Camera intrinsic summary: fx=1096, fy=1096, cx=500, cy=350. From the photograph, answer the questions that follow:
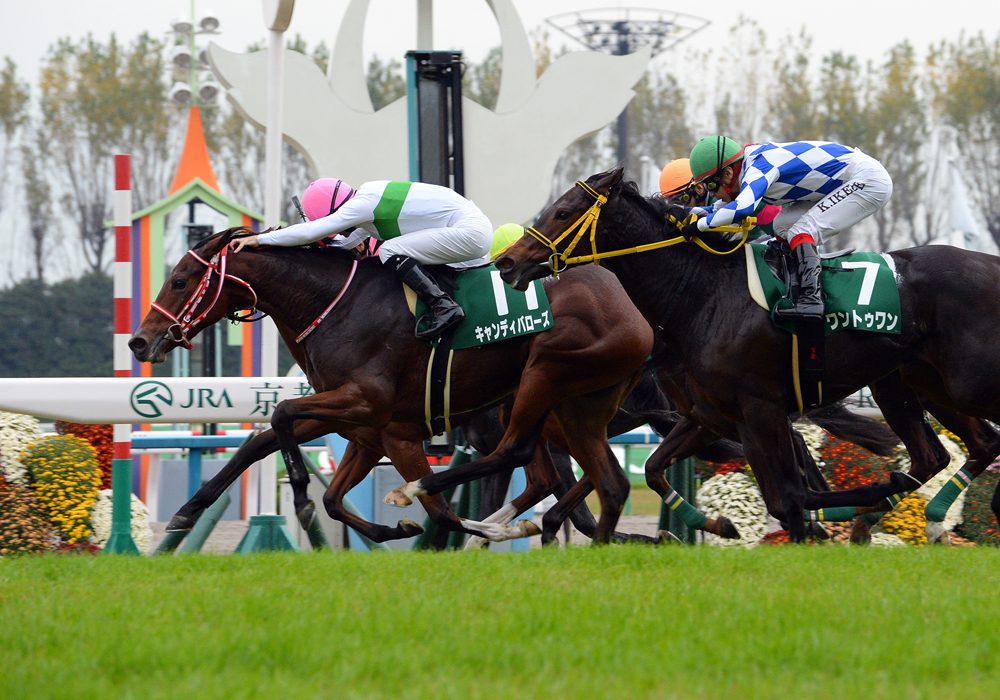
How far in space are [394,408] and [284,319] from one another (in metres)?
0.73

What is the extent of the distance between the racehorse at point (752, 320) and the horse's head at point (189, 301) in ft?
4.66

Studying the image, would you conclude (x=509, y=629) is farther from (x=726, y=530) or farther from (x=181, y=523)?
(x=726, y=530)

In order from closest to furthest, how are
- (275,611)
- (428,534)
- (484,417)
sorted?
(275,611), (428,534), (484,417)

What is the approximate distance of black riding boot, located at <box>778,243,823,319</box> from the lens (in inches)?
202

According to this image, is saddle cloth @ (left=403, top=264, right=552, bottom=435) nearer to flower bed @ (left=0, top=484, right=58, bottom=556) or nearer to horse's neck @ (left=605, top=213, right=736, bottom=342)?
horse's neck @ (left=605, top=213, right=736, bottom=342)

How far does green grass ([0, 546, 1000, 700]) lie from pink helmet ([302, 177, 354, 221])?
7.25 ft

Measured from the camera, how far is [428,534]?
19.9 feet

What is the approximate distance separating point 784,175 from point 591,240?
3.35 ft

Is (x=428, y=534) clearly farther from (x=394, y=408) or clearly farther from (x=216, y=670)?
(x=216, y=670)

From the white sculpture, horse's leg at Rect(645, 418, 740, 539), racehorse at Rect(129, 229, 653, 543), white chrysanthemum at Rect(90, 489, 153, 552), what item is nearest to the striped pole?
racehorse at Rect(129, 229, 653, 543)

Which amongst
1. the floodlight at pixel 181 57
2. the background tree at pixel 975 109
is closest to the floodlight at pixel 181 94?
the floodlight at pixel 181 57

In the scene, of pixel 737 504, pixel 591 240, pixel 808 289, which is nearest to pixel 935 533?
pixel 737 504

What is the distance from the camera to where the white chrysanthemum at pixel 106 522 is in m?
7.28

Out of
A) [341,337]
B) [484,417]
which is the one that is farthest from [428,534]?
[341,337]
